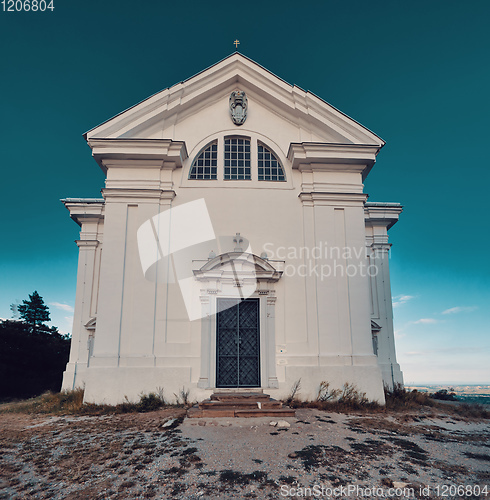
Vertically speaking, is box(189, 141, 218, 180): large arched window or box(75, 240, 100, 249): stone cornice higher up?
box(189, 141, 218, 180): large arched window

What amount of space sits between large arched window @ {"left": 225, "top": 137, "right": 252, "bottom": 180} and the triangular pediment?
4.38 feet

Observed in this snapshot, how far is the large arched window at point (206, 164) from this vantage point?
13.3m

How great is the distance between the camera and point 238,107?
13.8 meters

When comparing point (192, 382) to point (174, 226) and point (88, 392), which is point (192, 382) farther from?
point (174, 226)

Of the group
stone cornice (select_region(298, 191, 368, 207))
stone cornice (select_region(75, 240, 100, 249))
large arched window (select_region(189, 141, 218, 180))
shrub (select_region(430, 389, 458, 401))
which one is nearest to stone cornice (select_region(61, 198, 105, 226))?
stone cornice (select_region(75, 240, 100, 249))

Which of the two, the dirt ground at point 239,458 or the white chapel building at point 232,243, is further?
the white chapel building at point 232,243

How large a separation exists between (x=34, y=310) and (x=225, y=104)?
2047 centimetres

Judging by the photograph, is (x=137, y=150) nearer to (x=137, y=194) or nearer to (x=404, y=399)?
(x=137, y=194)

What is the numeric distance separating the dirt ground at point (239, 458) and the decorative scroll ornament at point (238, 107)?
31.9 feet

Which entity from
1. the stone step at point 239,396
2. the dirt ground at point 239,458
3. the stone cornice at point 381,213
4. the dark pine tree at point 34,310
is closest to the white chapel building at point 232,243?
the stone step at point 239,396

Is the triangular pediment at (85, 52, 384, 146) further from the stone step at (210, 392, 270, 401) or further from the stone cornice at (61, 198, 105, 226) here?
the stone step at (210, 392, 270, 401)

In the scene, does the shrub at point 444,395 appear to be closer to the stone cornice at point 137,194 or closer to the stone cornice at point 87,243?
the stone cornice at point 137,194

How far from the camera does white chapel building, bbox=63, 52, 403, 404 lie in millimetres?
11453

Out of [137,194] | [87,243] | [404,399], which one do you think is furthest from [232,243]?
[404,399]
